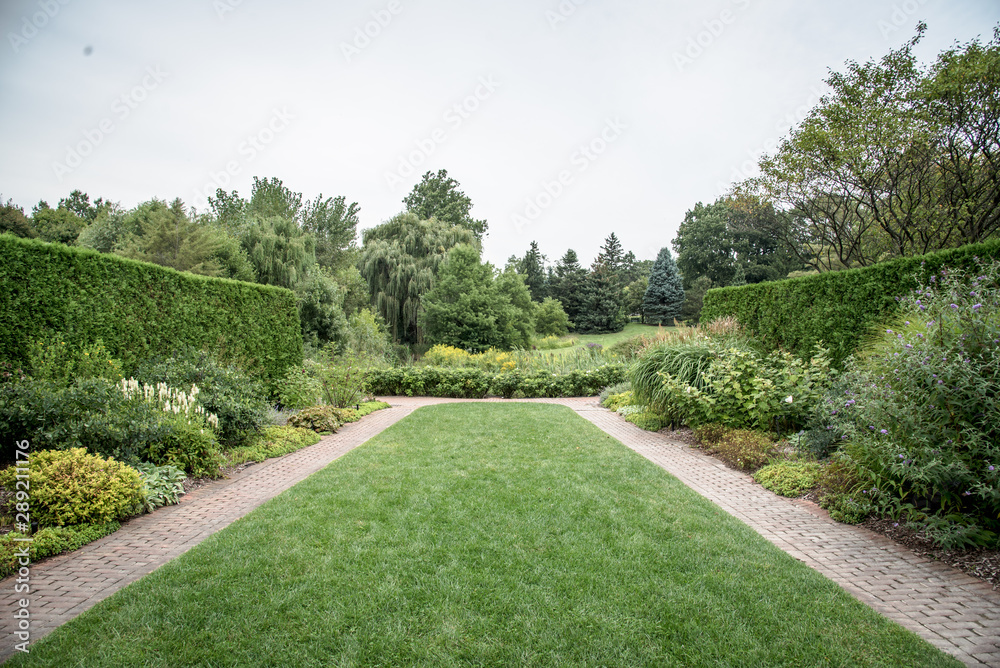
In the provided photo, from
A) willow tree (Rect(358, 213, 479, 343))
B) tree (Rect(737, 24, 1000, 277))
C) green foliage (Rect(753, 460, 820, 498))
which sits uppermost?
tree (Rect(737, 24, 1000, 277))

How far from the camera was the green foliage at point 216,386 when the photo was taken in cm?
558

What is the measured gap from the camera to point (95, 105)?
6.33m

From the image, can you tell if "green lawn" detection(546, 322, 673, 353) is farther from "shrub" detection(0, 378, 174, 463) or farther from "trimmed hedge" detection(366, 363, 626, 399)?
"shrub" detection(0, 378, 174, 463)

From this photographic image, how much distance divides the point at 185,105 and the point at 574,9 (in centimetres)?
661

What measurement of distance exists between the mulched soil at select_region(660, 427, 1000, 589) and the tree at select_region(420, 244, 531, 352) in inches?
659

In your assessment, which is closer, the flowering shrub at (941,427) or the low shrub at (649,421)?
the flowering shrub at (941,427)

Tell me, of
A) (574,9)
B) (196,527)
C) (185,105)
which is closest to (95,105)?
(185,105)

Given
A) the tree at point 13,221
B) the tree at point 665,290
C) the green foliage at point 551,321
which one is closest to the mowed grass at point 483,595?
the tree at point 13,221

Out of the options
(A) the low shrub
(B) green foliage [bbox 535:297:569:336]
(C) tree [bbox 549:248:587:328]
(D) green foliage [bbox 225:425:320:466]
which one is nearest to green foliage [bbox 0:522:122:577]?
(D) green foliage [bbox 225:425:320:466]

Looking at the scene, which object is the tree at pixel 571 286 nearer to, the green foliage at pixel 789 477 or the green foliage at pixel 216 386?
the green foliage at pixel 216 386

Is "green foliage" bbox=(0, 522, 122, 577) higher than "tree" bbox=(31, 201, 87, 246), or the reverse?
"tree" bbox=(31, 201, 87, 246)

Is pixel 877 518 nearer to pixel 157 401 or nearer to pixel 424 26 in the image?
pixel 157 401

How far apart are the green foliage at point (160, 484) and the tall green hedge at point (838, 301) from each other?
8.09m

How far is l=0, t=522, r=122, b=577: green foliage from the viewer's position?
274 centimetres
